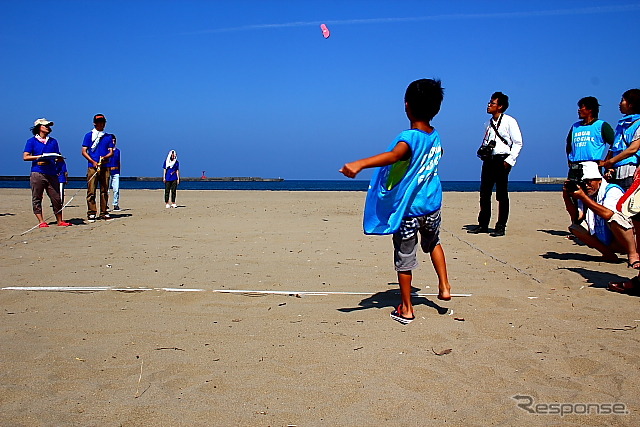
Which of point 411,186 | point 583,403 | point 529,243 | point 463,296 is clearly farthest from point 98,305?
point 529,243

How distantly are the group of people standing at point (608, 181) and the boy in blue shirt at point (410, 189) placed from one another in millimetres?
1785

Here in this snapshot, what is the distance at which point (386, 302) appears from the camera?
4.51m

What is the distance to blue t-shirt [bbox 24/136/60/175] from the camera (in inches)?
381

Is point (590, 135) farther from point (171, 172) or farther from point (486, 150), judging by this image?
point (171, 172)

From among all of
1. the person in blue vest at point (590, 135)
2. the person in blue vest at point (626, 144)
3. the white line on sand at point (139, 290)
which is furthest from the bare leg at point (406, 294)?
the person in blue vest at point (590, 135)

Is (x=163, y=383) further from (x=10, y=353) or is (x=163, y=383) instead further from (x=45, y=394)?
(x=10, y=353)

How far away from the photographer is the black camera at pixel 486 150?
28.5ft

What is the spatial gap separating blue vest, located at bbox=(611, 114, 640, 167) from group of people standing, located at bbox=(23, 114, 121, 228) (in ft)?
27.5

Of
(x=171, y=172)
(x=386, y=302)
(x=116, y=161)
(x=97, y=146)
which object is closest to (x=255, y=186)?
(x=171, y=172)

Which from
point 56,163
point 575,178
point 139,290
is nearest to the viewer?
point 139,290

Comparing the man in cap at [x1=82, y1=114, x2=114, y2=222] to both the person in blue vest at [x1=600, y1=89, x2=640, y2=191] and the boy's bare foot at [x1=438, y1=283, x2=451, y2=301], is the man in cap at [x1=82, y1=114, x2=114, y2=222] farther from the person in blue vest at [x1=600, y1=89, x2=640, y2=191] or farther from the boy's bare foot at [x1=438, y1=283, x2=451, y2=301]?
the person in blue vest at [x1=600, y1=89, x2=640, y2=191]

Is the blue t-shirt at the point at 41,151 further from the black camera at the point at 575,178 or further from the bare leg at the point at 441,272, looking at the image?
the black camera at the point at 575,178

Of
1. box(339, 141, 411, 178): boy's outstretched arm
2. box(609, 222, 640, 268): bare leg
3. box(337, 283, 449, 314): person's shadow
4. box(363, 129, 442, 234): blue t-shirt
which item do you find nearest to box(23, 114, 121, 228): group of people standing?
box(337, 283, 449, 314): person's shadow

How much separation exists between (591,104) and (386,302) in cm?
473
